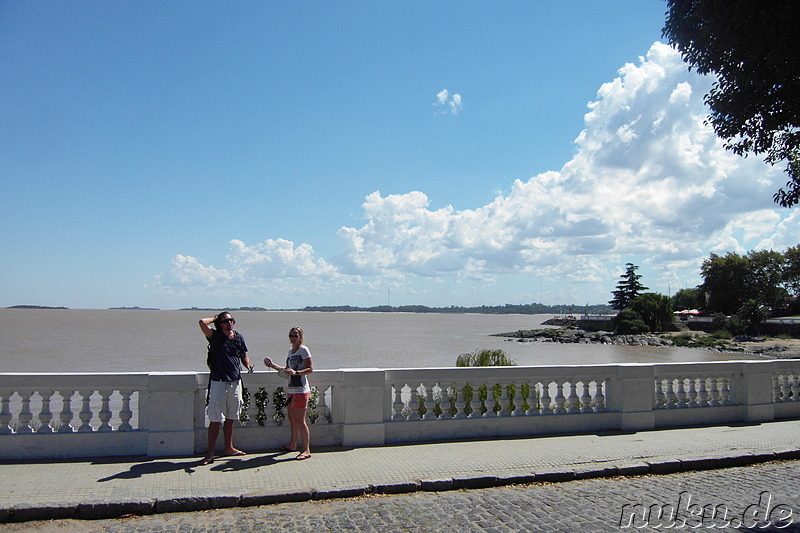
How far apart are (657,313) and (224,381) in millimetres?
94018

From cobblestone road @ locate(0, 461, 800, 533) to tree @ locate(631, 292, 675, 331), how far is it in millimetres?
90559

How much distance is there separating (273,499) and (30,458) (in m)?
3.42

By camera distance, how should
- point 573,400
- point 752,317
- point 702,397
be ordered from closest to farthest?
point 573,400, point 702,397, point 752,317

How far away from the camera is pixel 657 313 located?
91938 millimetres

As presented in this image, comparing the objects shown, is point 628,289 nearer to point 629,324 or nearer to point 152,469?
point 629,324

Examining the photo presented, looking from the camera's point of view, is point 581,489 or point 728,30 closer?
point 581,489

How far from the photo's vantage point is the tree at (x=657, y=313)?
91688mm

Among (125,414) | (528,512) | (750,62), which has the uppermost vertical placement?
(750,62)

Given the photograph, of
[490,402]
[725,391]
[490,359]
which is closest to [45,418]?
[490,402]

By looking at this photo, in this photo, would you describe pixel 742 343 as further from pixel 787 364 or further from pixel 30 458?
pixel 30 458

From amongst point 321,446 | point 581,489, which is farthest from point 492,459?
point 321,446

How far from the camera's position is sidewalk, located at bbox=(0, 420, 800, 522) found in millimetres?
6109

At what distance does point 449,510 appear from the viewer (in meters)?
6.16

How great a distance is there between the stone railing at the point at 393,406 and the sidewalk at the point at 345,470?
0.25 m
